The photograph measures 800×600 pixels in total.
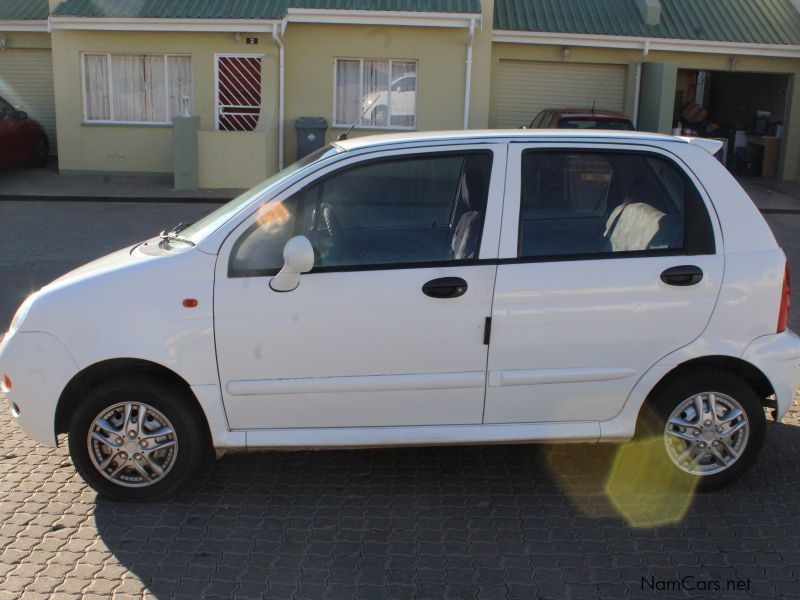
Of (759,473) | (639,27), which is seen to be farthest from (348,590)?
(639,27)

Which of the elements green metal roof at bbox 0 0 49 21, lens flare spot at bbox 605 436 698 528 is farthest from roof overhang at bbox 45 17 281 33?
lens flare spot at bbox 605 436 698 528

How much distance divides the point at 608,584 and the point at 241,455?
2346 mm

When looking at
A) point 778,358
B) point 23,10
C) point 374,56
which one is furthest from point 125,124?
point 778,358

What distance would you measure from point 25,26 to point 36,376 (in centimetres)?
1612

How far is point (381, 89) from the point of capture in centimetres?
1827

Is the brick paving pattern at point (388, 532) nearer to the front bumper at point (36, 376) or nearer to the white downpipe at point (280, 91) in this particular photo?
the front bumper at point (36, 376)

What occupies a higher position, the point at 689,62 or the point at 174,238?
the point at 689,62

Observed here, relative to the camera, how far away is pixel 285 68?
1781 cm

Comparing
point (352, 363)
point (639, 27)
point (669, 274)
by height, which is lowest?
point (352, 363)

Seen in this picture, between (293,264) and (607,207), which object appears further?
(607,207)

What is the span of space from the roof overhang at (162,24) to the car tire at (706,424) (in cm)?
1361

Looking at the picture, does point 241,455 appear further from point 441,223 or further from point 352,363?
point 441,223

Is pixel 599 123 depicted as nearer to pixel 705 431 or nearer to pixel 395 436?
pixel 705 431

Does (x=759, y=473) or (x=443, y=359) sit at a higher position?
(x=443, y=359)
